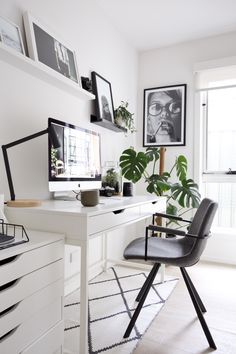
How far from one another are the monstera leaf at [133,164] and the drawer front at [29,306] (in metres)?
1.49

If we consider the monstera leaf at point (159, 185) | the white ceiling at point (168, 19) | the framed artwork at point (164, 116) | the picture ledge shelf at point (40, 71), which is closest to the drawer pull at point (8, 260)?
the picture ledge shelf at point (40, 71)

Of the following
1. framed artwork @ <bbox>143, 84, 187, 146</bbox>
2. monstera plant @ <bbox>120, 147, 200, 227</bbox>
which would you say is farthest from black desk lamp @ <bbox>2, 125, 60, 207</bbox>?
framed artwork @ <bbox>143, 84, 187, 146</bbox>

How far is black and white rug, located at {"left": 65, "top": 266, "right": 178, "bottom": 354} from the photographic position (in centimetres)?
148

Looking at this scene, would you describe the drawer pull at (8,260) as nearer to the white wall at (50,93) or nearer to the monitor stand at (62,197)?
the white wall at (50,93)

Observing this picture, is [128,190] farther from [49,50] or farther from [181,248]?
[49,50]

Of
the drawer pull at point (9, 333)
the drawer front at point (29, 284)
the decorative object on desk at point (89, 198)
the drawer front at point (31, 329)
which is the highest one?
the decorative object on desk at point (89, 198)

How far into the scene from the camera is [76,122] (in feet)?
7.20

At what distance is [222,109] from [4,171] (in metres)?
2.44

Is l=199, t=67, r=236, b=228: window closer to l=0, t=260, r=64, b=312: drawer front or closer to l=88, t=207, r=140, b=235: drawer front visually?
l=88, t=207, r=140, b=235: drawer front

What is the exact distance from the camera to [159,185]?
2.68m

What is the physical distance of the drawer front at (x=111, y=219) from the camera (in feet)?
4.20

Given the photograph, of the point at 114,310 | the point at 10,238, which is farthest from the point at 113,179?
the point at 10,238

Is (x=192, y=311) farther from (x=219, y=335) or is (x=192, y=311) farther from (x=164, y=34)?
(x=164, y=34)

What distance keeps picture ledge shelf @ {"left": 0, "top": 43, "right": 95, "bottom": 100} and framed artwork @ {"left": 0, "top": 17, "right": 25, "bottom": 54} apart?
0.08 meters
